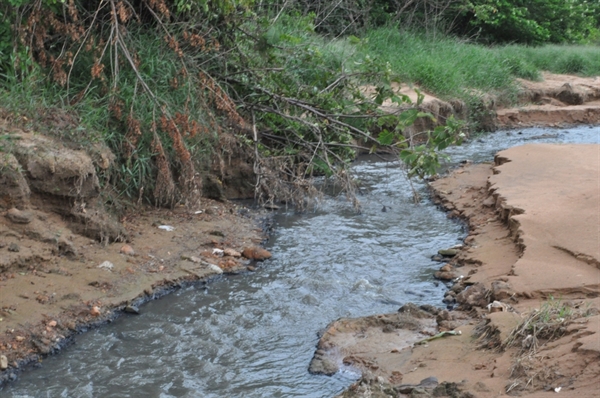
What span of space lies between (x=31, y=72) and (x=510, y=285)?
13.2ft

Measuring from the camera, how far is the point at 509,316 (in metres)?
4.10

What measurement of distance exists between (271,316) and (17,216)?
1846mm

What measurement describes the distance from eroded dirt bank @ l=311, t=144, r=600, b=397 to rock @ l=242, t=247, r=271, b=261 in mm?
1381

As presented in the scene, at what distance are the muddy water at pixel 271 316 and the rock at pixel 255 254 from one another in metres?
0.08

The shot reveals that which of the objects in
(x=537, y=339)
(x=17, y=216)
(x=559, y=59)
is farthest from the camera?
(x=559, y=59)

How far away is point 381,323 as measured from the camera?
15.6 feet

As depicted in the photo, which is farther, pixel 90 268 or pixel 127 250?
pixel 127 250

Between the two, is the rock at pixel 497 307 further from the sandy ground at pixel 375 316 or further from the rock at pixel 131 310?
the rock at pixel 131 310

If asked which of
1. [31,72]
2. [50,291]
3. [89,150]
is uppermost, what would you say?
[31,72]

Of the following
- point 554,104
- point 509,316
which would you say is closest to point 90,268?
point 509,316

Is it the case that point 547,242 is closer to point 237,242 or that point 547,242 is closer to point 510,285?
point 510,285

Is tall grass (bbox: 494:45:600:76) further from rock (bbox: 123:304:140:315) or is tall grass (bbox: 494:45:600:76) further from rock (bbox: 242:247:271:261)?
rock (bbox: 123:304:140:315)

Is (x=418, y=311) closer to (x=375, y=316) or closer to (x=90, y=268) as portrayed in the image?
(x=375, y=316)

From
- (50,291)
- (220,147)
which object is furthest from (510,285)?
(220,147)
